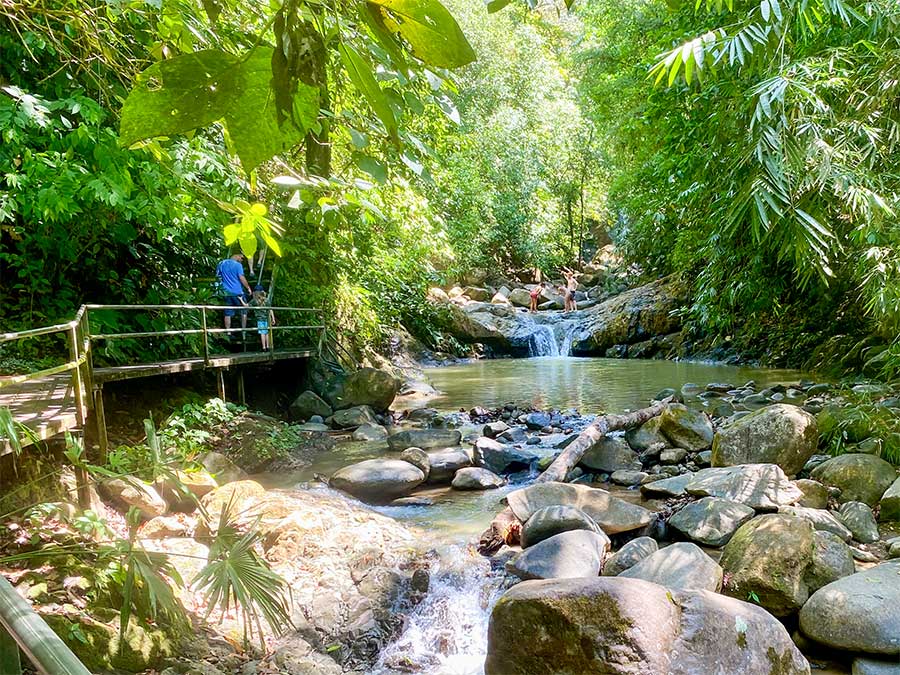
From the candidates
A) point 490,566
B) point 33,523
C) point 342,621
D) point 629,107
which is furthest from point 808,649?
point 629,107

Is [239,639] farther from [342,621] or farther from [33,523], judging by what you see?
[33,523]

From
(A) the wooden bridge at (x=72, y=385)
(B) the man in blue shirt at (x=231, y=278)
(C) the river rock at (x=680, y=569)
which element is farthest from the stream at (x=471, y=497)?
(B) the man in blue shirt at (x=231, y=278)

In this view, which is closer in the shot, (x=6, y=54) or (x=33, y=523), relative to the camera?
(x=33, y=523)

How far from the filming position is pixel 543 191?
25.2m

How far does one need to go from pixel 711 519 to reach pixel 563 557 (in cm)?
130

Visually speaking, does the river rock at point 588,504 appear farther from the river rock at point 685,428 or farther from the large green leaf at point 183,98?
the large green leaf at point 183,98

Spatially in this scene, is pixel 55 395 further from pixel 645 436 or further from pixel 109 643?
pixel 645 436

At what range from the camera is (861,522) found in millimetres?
4348

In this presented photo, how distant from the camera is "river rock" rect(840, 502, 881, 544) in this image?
13.9 feet

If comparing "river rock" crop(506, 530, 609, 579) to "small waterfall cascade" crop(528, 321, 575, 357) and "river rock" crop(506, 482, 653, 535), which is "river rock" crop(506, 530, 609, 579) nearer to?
"river rock" crop(506, 482, 653, 535)

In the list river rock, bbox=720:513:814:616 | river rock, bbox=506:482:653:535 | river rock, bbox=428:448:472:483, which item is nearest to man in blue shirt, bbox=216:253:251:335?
river rock, bbox=428:448:472:483

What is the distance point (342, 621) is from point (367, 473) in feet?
7.49

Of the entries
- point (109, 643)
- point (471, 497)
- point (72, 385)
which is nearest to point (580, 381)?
point (471, 497)

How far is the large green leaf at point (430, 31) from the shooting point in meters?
0.48
